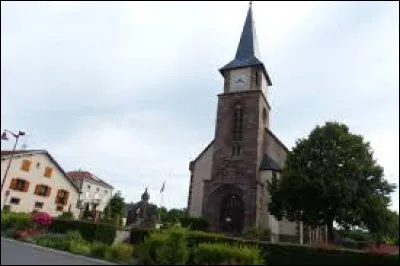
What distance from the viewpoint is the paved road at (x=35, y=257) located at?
48.1 ft

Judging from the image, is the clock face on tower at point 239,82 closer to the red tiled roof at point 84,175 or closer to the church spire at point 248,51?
the church spire at point 248,51

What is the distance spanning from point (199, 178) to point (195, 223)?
21.6ft

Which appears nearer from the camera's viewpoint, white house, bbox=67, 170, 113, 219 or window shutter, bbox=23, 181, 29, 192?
window shutter, bbox=23, 181, 29, 192

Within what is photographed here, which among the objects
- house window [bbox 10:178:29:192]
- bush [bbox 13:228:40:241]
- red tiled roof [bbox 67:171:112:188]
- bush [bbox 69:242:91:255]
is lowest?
bush [bbox 69:242:91:255]

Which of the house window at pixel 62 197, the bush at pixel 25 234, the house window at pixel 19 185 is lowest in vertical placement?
the bush at pixel 25 234

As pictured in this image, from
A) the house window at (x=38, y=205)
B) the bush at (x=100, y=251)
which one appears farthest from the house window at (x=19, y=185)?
the bush at (x=100, y=251)

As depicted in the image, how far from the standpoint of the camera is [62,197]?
47.8 m

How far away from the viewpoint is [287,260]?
1828cm

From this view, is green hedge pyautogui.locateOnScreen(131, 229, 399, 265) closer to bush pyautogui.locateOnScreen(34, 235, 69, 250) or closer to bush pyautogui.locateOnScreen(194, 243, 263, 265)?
bush pyautogui.locateOnScreen(194, 243, 263, 265)

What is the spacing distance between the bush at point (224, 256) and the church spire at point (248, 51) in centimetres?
2543

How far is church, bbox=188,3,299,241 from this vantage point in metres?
34.8

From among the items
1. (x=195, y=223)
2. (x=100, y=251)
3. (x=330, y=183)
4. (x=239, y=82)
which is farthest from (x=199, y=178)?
(x=100, y=251)

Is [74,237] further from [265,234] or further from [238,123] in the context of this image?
[238,123]

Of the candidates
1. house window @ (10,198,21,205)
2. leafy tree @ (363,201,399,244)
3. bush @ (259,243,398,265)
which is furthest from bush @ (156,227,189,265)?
house window @ (10,198,21,205)
